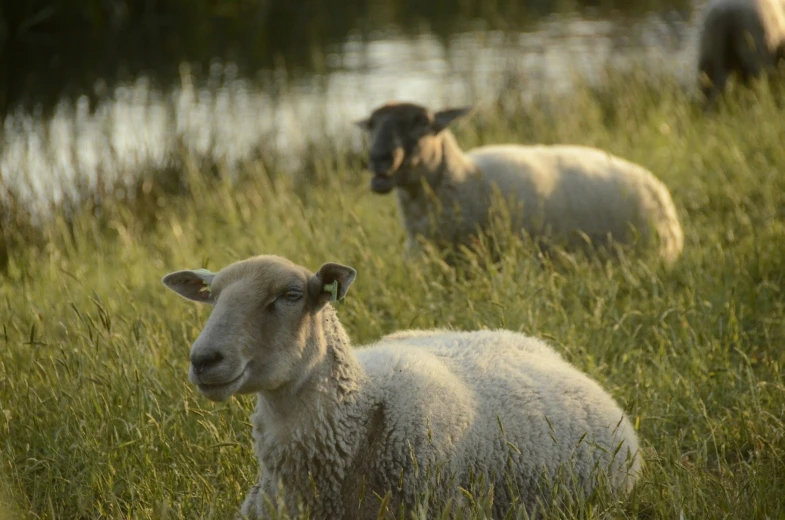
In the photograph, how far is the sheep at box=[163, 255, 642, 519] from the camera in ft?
10.4

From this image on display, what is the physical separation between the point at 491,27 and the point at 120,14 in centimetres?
876

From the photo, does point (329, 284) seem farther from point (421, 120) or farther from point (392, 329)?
point (421, 120)

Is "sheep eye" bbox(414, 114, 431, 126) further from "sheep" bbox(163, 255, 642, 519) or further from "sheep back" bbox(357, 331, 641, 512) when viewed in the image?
"sheep" bbox(163, 255, 642, 519)

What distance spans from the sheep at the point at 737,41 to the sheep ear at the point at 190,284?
24.1ft

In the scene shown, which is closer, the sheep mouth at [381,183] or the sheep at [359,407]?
the sheep at [359,407]

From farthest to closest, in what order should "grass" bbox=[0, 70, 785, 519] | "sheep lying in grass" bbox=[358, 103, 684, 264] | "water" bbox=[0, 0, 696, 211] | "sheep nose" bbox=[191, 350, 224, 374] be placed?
"water" bbox=[0, 0, 696, 211] < "sheep lying in grass" bbox=[358, 103, 684, 264] < "grass" bbox=[0, 70, 785, 519] < "sheep nose" bbox=[191, 350, 224, 374]

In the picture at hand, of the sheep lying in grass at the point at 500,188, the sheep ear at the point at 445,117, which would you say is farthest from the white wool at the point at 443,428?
the sheep ear at the point at 445,117

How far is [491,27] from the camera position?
19.8 m

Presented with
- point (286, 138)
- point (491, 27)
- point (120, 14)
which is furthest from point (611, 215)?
point (120, 14)

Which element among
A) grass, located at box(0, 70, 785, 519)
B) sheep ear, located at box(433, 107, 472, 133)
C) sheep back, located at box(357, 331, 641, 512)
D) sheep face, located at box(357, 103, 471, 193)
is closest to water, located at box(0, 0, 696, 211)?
grass, located at box(0, 70, 785, 519)

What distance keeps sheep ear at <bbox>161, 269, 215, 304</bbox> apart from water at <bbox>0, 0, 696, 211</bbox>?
5079mm

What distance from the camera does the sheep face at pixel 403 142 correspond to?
6.27m

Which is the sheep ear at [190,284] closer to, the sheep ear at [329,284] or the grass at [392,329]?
the sheep ear at [329,284]

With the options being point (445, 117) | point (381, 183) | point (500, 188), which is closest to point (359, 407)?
point (381, 183)
